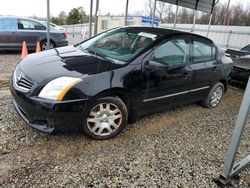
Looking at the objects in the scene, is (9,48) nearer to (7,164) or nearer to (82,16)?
(7,164)

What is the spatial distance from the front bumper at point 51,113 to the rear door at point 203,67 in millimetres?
2159

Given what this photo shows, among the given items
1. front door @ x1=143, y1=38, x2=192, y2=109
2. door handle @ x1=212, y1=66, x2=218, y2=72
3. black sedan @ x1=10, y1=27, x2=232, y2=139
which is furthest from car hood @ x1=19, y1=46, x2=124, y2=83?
door handle @ x1=212, y1=66, x2=218, y2=72

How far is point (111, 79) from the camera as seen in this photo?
108 inches

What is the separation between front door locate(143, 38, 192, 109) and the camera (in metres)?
3.16

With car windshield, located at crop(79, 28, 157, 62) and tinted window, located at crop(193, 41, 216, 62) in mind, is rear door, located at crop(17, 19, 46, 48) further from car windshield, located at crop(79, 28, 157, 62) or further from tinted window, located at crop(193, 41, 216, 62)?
tinted window, located at crop(193, 41, 216, 62)

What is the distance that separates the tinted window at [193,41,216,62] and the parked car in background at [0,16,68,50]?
647cm

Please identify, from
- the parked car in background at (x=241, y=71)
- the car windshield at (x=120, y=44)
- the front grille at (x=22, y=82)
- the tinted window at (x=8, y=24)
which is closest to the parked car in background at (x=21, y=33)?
the tinted window at (x=8, y=24)

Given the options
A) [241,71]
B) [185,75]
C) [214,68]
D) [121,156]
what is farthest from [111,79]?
[241,71]

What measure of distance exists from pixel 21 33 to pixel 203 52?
7.03 metres

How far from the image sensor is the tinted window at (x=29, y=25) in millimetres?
8308

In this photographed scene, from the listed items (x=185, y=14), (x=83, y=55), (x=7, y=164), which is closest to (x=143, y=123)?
(x=83, y=55)

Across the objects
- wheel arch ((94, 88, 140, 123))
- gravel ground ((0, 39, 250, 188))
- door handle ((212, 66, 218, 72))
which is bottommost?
gravel ground ((0, 39, 250, 188))

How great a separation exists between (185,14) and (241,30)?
19.0 metres

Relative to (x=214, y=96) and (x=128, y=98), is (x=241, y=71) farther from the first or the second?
(x=128, y=98)
